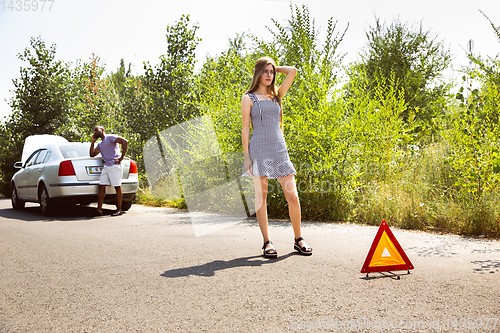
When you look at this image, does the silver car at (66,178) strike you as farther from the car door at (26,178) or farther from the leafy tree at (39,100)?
the leafy tree at (39,100)

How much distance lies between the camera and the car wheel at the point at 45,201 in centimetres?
901

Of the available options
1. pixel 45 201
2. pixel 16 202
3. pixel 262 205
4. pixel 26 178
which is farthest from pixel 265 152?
pixel 16 202

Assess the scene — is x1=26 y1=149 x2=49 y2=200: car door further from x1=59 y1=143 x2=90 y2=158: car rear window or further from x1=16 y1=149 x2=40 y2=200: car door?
x1=59 y1=143 x2=90 y2=158: car rear window

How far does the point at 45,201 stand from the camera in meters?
9.20

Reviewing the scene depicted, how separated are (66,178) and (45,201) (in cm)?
97

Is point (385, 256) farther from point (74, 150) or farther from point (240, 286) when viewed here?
point (74, 150)

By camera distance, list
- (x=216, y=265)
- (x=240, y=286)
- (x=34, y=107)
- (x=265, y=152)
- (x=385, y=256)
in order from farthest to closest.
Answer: (x=34, y=107) < (x=265, y=152) < (x=216, y=265) < (x=385, y=256) < (x=240, y=286)

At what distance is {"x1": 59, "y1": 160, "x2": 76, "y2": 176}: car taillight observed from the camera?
874 cm

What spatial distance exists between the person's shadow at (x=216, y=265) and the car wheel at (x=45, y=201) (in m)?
5.99

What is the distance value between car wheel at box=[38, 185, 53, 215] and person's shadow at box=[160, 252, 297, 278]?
5987 millimetres

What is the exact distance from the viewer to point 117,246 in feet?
17.9

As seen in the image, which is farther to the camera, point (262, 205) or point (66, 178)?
point (66, 178)

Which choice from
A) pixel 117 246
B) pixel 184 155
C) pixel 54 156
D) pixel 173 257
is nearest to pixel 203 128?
pixel 184 155

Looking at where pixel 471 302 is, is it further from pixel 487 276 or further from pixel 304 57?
pixel 304 57
